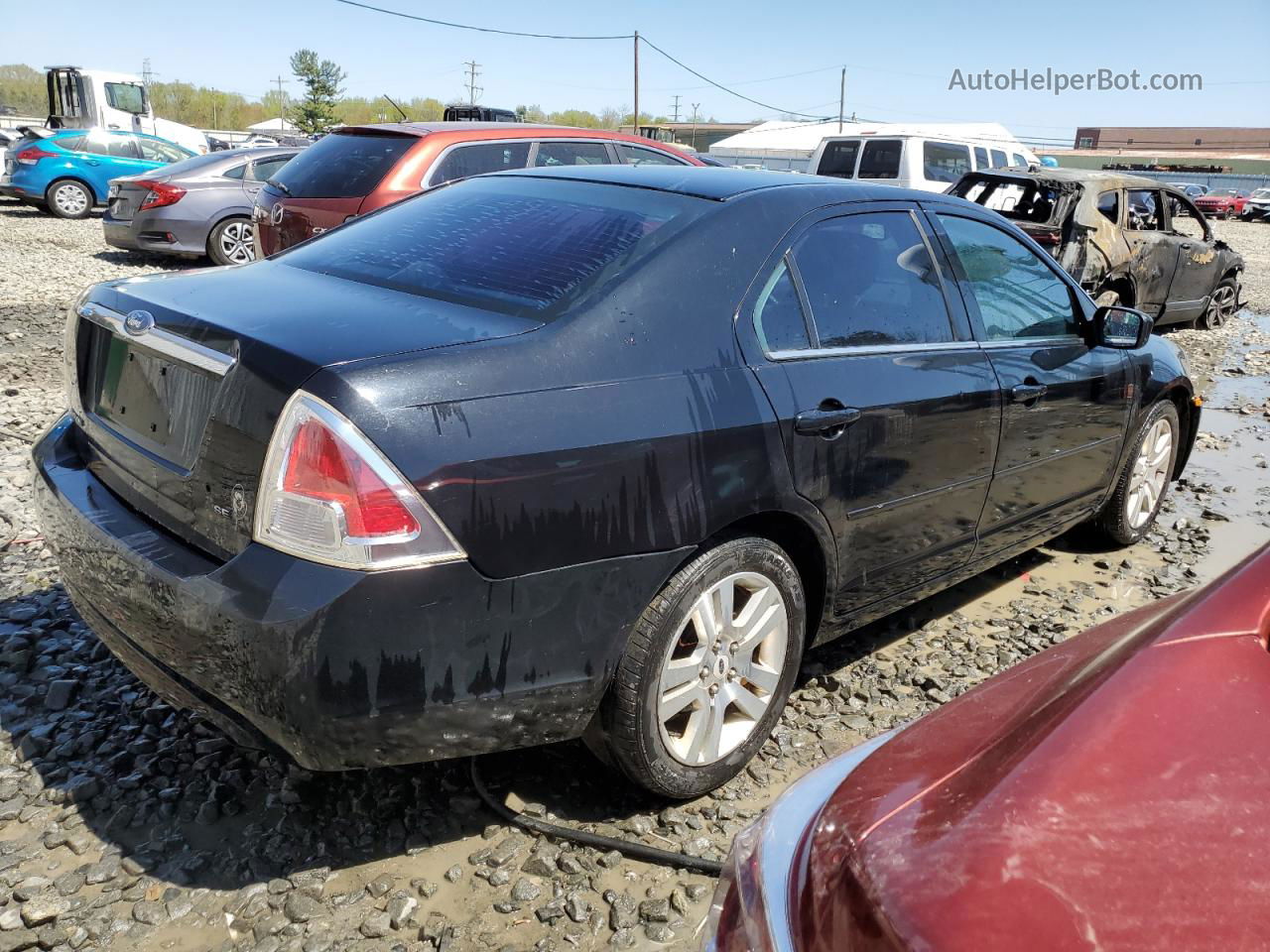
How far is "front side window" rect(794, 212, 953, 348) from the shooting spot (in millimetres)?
2869

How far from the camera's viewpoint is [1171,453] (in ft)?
16.0

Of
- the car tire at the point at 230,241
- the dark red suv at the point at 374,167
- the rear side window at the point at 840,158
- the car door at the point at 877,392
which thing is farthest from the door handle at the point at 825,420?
the rear side window at the point at 840,158

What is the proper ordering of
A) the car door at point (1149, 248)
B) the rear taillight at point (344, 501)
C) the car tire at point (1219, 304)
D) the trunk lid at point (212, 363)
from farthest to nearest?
1. the car tire at point (1219, 304)
2. the car door at point (1149, 248)
3. the trunk lid at point (212, 363)
4. the rear taillight at point (344, 501)

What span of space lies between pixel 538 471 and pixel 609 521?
0.22 m

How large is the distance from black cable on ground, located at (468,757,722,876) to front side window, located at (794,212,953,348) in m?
1.42

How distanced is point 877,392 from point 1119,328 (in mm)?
1668

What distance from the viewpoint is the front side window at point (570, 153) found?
770 cm

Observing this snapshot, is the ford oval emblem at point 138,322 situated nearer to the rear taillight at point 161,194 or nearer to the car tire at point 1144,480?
the car tire at point 1144,480

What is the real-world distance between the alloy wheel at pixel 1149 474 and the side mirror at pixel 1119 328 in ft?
2.26

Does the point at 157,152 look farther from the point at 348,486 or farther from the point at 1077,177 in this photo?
the point at 348,486

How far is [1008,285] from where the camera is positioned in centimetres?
369

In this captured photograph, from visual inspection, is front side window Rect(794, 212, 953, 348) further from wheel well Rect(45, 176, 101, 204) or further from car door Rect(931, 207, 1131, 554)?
wheel well Rect(45, 176, 101, 204)

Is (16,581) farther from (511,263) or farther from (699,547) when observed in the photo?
(699,547)

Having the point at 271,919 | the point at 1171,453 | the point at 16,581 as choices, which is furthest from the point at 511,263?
the point at 1171,453
